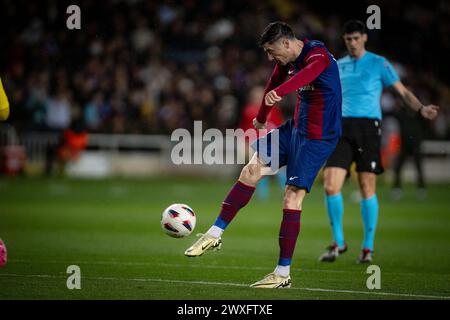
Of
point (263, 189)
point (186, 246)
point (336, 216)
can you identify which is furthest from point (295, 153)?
point (263, 189)

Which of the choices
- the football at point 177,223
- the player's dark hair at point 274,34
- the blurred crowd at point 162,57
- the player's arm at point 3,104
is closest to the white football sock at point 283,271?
the football at point 177,223

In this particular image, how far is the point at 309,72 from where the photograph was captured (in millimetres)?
8109

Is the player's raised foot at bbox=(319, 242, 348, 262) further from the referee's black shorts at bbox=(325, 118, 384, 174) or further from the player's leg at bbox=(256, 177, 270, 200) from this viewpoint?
the player's leg at bbox=(256, 177, 270, 200)

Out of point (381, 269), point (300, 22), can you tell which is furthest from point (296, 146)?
point (300, 22)

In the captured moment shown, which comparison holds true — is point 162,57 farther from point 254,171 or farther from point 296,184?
point 296,184

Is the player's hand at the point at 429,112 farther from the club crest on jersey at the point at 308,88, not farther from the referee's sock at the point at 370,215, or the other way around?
the club crest on jersey at the point at 308,88

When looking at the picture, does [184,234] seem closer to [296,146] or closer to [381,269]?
[296,146]

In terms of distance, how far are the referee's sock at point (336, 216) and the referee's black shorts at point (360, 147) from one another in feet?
1.35

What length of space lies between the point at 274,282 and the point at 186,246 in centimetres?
394

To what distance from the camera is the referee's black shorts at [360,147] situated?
10711 millimetres

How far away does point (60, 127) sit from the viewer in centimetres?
2506

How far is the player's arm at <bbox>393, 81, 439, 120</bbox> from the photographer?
10.1 meters

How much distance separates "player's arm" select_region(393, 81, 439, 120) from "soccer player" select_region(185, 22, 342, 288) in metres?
1.89
